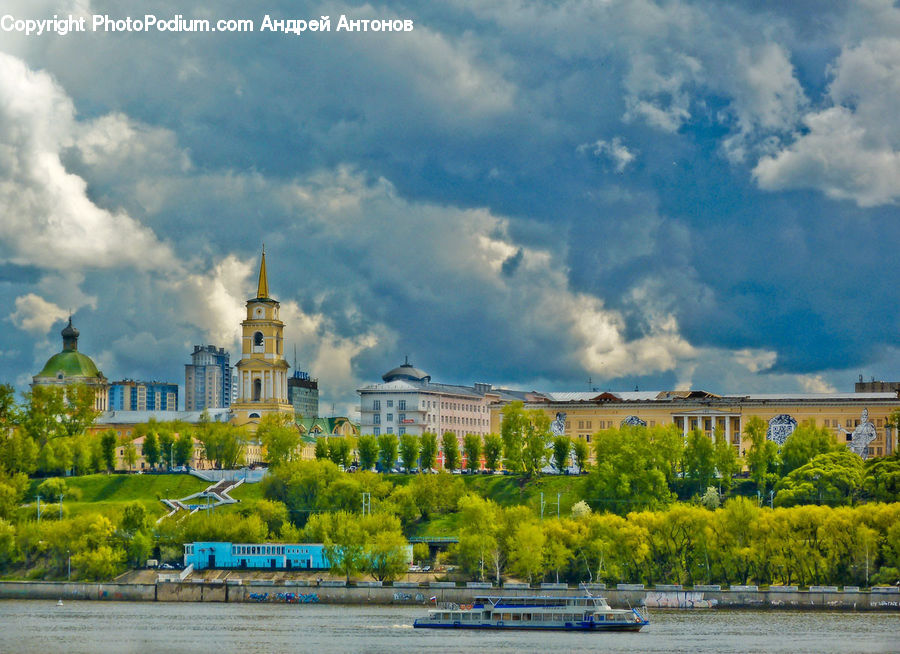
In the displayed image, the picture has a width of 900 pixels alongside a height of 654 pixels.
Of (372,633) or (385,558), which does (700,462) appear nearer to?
(385,558)

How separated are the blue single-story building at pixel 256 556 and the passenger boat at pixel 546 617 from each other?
33.0 meters

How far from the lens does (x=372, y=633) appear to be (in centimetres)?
11825

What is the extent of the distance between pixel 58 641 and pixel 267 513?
61.7 m

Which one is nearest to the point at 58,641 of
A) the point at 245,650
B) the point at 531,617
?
the point at 245,650

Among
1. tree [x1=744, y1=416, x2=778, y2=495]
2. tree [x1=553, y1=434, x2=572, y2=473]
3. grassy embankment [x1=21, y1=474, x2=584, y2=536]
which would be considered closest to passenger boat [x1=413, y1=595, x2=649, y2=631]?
grassy embankment [x1=21, y1=474, x2=584, y2=536]

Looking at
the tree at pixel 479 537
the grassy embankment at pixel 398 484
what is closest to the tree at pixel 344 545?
the tree at pixel 479 537

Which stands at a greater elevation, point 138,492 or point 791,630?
point 138,492

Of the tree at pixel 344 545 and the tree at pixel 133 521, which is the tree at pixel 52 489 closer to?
the tree at pixel 133 521

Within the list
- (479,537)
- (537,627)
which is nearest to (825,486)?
(479,537)

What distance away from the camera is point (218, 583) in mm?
152250

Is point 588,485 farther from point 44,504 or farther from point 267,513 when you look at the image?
point 44,504

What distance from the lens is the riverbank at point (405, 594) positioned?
136m

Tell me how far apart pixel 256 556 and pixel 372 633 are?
45.4 meters

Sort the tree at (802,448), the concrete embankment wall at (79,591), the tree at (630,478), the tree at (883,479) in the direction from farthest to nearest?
the tree at (802,448)
the tree at (630,478)
the tree at (883,479)
the concrete embankment wall at (79,591)
